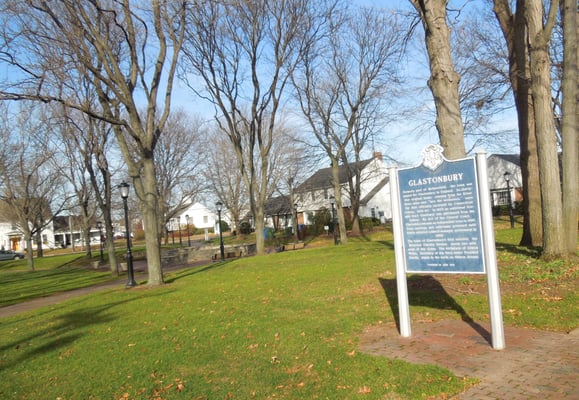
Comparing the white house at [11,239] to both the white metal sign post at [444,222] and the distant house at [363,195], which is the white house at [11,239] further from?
the white metal sign post at [444,222]

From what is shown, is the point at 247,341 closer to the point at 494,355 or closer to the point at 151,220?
the point at 494,355

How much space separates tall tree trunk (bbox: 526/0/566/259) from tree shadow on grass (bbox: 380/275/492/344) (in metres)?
2.54

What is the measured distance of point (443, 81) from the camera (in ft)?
32.2

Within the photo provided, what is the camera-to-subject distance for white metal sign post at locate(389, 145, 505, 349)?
5.77 m

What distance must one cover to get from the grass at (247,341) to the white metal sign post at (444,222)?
1300 mm

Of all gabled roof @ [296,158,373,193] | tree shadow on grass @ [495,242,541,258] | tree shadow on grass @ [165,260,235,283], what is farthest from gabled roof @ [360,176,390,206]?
tree shadow on grass @ [495,242,541,258]

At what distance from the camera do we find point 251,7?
22734 mm

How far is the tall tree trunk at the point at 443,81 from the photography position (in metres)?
9.52

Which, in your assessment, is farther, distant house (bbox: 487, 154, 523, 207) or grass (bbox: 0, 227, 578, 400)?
distant house (bbox: 487, 154, 523, 207)

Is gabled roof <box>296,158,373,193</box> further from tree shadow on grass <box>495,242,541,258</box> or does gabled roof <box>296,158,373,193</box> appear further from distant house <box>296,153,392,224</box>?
tree shadow on grass <box>495,242,541,258</box>

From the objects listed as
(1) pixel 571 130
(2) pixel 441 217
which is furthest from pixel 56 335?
(1) pixel 571 130

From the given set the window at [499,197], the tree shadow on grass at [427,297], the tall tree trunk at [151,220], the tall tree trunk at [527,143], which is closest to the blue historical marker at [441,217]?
the tree shadow on grass at [427,297]

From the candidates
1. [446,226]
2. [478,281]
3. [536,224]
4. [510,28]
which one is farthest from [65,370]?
[510,28]

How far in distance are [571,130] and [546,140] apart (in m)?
0.53
